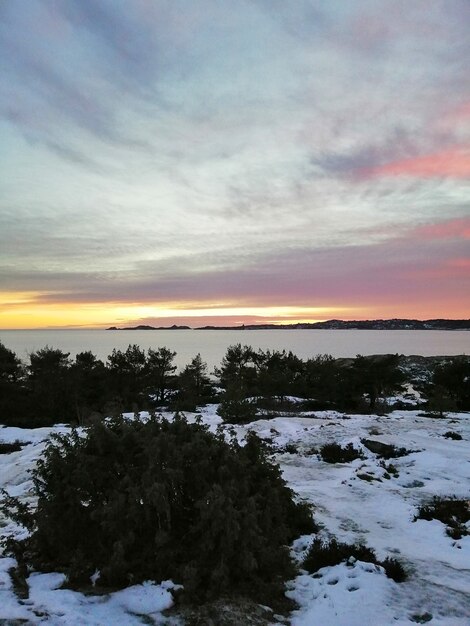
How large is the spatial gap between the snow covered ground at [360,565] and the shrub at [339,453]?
1.09 feet

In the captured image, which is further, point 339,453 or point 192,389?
point 192,389

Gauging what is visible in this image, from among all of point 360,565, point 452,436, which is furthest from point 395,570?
point 452,436

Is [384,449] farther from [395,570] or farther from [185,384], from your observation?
[185,384]

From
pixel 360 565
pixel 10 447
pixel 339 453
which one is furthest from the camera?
pixel 10 447

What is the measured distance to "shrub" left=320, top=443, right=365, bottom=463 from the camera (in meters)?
14.4

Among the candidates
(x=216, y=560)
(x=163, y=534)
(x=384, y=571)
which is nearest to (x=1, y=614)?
(x=163, y=534)

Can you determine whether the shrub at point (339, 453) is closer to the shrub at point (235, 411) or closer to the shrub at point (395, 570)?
the shrub at point (395, 570)

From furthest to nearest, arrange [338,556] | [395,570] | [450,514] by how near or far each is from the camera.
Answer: [450,514] → [338,556] → [395,570]

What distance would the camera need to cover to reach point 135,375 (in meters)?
48.5

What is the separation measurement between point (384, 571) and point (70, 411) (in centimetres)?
3960

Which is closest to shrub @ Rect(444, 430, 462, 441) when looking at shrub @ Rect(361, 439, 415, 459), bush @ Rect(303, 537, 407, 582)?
shrub @ Rect(361, 439, 415, 459)

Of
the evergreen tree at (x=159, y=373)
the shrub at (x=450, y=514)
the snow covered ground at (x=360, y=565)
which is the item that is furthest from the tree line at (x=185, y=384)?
the shrub at (x=450, y=514)

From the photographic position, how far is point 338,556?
6891mm

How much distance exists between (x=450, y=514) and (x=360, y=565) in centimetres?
368
